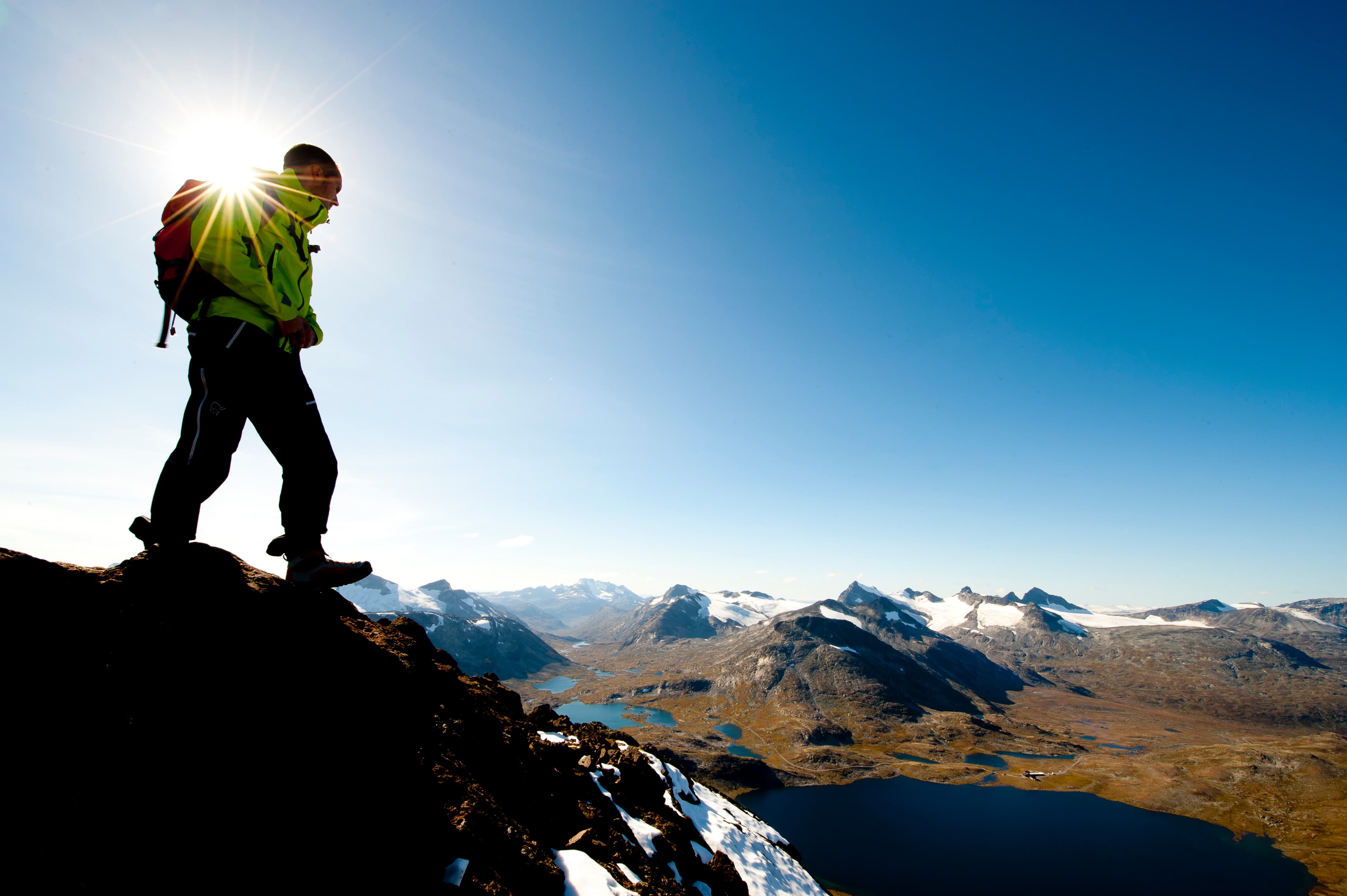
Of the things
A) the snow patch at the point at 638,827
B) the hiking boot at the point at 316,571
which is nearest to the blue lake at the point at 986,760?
the snow patch at the point at 638,827

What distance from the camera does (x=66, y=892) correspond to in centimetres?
361

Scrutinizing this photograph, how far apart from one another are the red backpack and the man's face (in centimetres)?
106

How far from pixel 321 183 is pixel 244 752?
22.2ft

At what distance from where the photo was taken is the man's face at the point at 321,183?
6621 mm

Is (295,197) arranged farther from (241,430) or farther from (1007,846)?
(1007,846)

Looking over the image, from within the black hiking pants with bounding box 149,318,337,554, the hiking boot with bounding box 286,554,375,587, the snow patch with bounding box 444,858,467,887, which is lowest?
the snow patch with bounding box 444,858,467,887

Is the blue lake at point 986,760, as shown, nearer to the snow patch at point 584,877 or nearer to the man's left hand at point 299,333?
the snow patch at point 584,877

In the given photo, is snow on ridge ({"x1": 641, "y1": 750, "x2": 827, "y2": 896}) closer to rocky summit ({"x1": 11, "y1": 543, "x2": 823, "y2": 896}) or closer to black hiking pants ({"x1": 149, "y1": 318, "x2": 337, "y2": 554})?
rocky summit ({"x1": 11, "y1": 543, "x2": 823, "y2": 896})

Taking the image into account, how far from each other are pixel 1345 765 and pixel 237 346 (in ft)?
955

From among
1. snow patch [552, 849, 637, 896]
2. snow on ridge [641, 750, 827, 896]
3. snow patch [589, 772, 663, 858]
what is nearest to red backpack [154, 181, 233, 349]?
snow patch [552, 849, 637, 896]

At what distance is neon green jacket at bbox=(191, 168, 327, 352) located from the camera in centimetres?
577

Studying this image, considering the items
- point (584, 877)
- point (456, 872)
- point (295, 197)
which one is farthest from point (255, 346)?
point (584, 877)

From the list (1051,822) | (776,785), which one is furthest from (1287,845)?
(776,785)

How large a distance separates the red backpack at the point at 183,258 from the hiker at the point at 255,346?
0.01 metres
